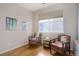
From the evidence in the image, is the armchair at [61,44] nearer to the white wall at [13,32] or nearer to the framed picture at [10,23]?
the white wall at [13,32]

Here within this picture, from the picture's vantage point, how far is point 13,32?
2637mm

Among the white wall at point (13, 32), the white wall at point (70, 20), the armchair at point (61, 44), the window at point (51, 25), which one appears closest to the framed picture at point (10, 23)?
the white wall at point (13, 32)

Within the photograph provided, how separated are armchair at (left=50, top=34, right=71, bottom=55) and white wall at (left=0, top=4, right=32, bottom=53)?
837mm

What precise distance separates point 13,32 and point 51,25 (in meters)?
1.34

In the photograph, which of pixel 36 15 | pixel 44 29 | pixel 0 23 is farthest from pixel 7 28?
pixel 44 29

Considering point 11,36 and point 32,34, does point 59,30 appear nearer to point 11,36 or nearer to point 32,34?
point 32,34

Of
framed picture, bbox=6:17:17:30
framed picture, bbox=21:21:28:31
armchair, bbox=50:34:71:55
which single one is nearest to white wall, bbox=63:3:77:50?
armchair, bbox=50:34:71:55

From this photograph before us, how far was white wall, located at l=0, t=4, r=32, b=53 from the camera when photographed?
8.01 feet

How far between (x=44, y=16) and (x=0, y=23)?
1.42m

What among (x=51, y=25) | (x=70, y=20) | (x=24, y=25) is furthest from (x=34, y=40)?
(x=70, y=20)

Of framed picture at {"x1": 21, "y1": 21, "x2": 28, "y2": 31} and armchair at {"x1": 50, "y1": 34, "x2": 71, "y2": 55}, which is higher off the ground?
framed picture at {"x1": 21, "y1": 21, "x2": 28, "y2": 31}

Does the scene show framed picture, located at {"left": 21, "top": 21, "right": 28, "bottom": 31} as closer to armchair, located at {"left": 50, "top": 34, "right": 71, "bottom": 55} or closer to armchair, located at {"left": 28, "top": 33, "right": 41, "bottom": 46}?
armchair, located at {"left": 28, "top": 33, "right": 41, "bottom": 46}

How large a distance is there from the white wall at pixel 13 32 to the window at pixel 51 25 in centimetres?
41

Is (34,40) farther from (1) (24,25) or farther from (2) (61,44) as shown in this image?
(2) (61,44)
